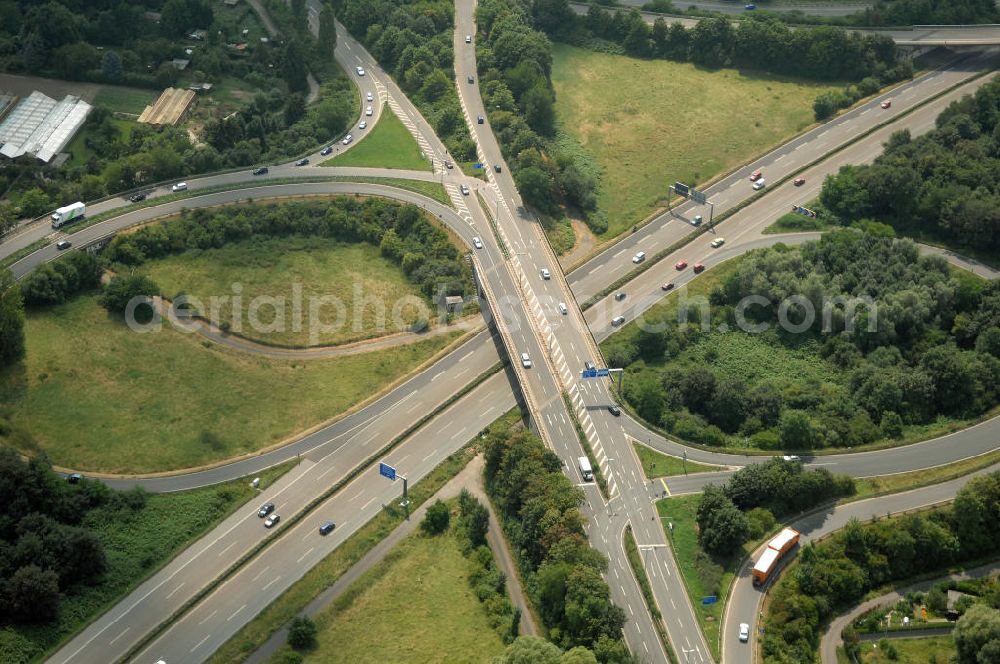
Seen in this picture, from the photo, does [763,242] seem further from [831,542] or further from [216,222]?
[216,222]

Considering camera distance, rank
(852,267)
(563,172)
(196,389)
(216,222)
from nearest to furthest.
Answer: (196,389) < (852,267) < (216,222) < (563,172)

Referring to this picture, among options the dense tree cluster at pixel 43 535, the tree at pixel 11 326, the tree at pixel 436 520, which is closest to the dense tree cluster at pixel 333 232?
the tree at pixel 11 326

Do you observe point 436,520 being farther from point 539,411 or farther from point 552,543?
point 539,411

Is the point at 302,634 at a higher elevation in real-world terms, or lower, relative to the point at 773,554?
lower

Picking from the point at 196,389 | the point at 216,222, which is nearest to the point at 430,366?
the point at 196,389

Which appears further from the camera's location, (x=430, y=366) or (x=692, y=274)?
(x=692, y=274)

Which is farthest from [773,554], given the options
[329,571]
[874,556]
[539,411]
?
[329,571]

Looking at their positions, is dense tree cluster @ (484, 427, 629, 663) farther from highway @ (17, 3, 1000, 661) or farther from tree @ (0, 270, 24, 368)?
tree @ (0, 270, 24, 368)


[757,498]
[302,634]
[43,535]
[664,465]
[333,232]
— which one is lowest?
[43,535]
